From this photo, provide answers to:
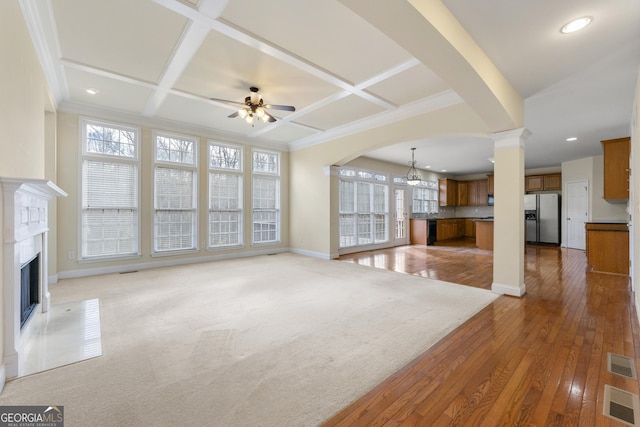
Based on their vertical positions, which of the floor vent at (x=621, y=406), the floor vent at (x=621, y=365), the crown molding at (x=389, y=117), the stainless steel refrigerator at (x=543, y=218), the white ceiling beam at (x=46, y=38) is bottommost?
the floor vent at (x=621, y=406)

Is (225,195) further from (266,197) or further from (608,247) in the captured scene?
(608,247)

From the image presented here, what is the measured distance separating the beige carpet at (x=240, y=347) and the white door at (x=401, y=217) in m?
4.68

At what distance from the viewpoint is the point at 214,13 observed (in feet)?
7.96

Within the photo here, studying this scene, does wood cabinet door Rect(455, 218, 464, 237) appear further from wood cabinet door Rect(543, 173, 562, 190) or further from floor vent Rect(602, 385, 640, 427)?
floor vent Rect(602, 385, 640, 427)

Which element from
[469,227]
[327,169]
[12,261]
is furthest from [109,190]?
[469,227]

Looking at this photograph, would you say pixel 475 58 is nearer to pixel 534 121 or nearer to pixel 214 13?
pixel 214 13

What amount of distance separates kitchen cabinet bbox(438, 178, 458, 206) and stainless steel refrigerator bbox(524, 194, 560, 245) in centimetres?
246

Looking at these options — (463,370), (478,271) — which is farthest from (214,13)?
(478,271)

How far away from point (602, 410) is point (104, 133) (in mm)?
6979

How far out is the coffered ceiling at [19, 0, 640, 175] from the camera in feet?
7.50

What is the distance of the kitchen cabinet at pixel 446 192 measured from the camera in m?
10.5

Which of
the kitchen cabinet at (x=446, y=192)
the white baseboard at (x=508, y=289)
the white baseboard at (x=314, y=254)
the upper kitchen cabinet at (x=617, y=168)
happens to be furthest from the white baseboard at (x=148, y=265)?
the kitchen cabinet at (x=446, y=192)

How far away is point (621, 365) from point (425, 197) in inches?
337

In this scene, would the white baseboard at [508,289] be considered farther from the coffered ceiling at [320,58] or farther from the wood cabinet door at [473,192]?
the wood cabinet door at [473,192]
